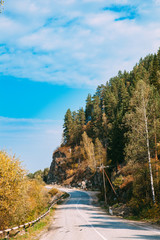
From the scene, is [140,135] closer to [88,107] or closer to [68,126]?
[68,126]

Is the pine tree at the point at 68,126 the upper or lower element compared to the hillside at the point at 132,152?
upper

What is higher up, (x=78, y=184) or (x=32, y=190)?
(x=32, y=190)

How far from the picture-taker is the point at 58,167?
9931 cm

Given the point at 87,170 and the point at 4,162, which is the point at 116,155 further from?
the point at 87,170

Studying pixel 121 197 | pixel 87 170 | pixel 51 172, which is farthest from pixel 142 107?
pixel 51 172

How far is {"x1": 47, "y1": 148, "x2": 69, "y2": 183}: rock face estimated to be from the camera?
316 ft

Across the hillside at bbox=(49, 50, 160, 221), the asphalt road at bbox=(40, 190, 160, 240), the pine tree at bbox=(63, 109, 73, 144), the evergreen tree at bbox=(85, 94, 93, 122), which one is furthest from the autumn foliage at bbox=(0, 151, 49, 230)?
the evergreen tree at bbox=(85, 94, 93, 122)

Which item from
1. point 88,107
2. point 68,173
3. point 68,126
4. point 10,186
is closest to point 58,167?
point 68,173

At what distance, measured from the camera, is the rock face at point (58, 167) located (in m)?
96.3

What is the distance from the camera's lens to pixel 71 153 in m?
99.2

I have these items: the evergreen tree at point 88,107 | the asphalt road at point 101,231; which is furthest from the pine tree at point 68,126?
the asphalt road at point 101,231

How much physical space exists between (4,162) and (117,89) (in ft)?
243

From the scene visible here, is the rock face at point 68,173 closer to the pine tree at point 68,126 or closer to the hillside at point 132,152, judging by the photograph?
the hillside at point 132,152

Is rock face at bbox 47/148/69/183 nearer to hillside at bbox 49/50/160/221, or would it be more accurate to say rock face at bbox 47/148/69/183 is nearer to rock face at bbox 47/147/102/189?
rock face at bbox 47/147/102/189
